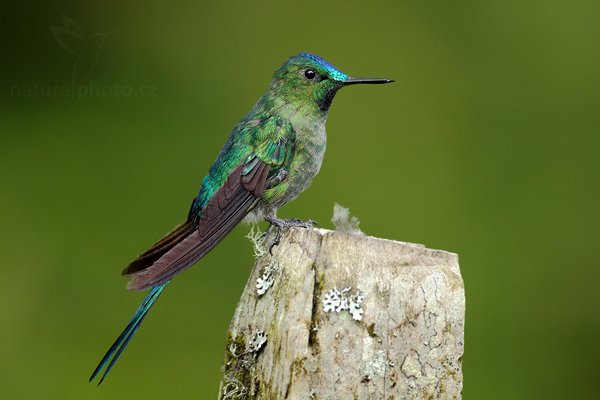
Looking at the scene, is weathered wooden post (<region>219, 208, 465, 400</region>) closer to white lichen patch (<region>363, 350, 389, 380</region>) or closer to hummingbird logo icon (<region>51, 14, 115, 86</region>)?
white lichen patch (<region>363, 350, 389, 380</region>)

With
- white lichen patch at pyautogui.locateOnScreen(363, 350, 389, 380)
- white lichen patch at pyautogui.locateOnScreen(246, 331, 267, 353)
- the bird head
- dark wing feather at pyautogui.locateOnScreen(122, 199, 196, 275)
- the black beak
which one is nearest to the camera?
white lichen patch at pyautogui.locateOnScreen(363, 350, 389, 380)

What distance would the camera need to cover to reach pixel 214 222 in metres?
3.55

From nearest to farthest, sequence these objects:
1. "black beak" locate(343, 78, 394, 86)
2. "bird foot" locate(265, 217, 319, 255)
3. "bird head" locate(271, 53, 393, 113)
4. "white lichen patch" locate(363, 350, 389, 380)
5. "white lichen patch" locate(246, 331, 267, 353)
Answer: "white lichen patch" locate(363, 350, 389, 380), "white lichen patch" locate(246, 331, 267, 353), "bird foot" locate(265, 217, 319, 255), "black beak" locate(343, 78, 394, 86), "bird head" locate(271, 53, 393, 113)

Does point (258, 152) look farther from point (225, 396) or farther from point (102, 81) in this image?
point (102, 81)

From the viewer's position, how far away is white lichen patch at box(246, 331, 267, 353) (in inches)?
110

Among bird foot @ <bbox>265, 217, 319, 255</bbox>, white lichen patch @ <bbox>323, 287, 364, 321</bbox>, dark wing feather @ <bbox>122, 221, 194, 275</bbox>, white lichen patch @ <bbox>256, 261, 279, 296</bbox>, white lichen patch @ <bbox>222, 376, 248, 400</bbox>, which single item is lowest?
white lichen patch @ <bbox>222, 376, 248, 400</bbox>

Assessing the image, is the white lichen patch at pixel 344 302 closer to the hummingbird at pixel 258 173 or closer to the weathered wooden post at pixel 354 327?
the weathered wooden post at pixel 354 327

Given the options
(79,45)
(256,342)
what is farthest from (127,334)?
(79,45)

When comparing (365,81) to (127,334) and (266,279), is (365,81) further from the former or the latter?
(127,334)

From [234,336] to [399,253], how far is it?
640 mm

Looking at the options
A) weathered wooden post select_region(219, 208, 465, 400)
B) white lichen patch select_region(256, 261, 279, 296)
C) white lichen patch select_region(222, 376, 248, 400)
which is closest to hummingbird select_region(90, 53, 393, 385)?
white lichen patch select_region(256, 261, 279, 296)

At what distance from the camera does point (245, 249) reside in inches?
205

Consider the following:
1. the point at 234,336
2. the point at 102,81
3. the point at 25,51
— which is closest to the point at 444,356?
the point at 234,336

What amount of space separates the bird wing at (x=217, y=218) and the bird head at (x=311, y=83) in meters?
0.33
